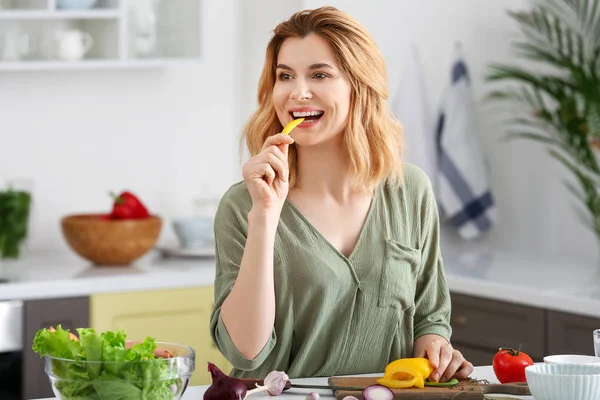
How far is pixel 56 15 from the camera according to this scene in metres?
3.49

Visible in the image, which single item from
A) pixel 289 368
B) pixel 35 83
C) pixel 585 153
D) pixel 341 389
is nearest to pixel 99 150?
pixel 35 83

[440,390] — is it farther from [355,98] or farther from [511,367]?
[355,98]

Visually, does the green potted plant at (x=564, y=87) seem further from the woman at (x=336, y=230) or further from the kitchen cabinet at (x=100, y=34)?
the woman at (x=336, y=230)

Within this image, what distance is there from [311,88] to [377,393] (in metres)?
0.64

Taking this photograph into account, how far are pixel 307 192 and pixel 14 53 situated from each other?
1748mm

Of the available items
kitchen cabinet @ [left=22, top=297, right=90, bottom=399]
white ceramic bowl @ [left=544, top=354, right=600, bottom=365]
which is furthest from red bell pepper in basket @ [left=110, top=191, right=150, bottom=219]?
white ceramic bowl @ [left=544, top=354, right=600, bottom=365]

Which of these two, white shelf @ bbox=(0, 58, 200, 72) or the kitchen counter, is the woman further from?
white shelf @ bbox=(0, 58, 200, 72)

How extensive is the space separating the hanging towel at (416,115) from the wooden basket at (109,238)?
101 centimetres

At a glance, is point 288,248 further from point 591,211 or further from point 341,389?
point 591,211

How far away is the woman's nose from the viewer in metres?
2.01

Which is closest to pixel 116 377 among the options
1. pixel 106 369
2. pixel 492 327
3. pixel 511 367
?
pixel 106 369

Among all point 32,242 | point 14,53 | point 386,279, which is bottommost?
point 32,242

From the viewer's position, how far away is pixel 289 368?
209 centimetres

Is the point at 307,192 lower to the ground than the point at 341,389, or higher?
higher
